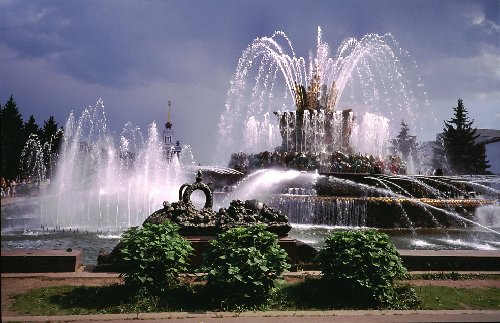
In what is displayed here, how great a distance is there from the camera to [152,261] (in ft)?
21.3

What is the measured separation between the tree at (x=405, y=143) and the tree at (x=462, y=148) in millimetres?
16442

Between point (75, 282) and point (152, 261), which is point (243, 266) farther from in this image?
point (75, 282)

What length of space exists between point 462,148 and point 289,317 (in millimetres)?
57213

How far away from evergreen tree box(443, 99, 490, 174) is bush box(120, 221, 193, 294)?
55.0 metres

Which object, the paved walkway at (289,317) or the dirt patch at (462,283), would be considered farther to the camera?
the dirt patch at (462,283)

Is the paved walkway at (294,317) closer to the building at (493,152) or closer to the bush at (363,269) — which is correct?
the bush at (363,269)

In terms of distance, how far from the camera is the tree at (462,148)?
55.4 metres

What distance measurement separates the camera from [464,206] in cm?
1769

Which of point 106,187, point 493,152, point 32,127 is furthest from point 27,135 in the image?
point 493,152

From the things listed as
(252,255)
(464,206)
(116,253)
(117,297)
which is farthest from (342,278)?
(464,206)

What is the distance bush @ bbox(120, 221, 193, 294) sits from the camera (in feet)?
21.2

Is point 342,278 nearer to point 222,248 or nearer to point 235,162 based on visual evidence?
point 222,248

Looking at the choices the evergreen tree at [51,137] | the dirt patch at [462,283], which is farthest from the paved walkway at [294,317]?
the evergreen tree at [51,137]

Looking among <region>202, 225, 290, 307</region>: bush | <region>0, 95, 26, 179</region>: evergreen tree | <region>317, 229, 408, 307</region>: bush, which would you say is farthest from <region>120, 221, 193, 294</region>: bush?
<region>0, 95, 26, 179</region>: evergreen tree
